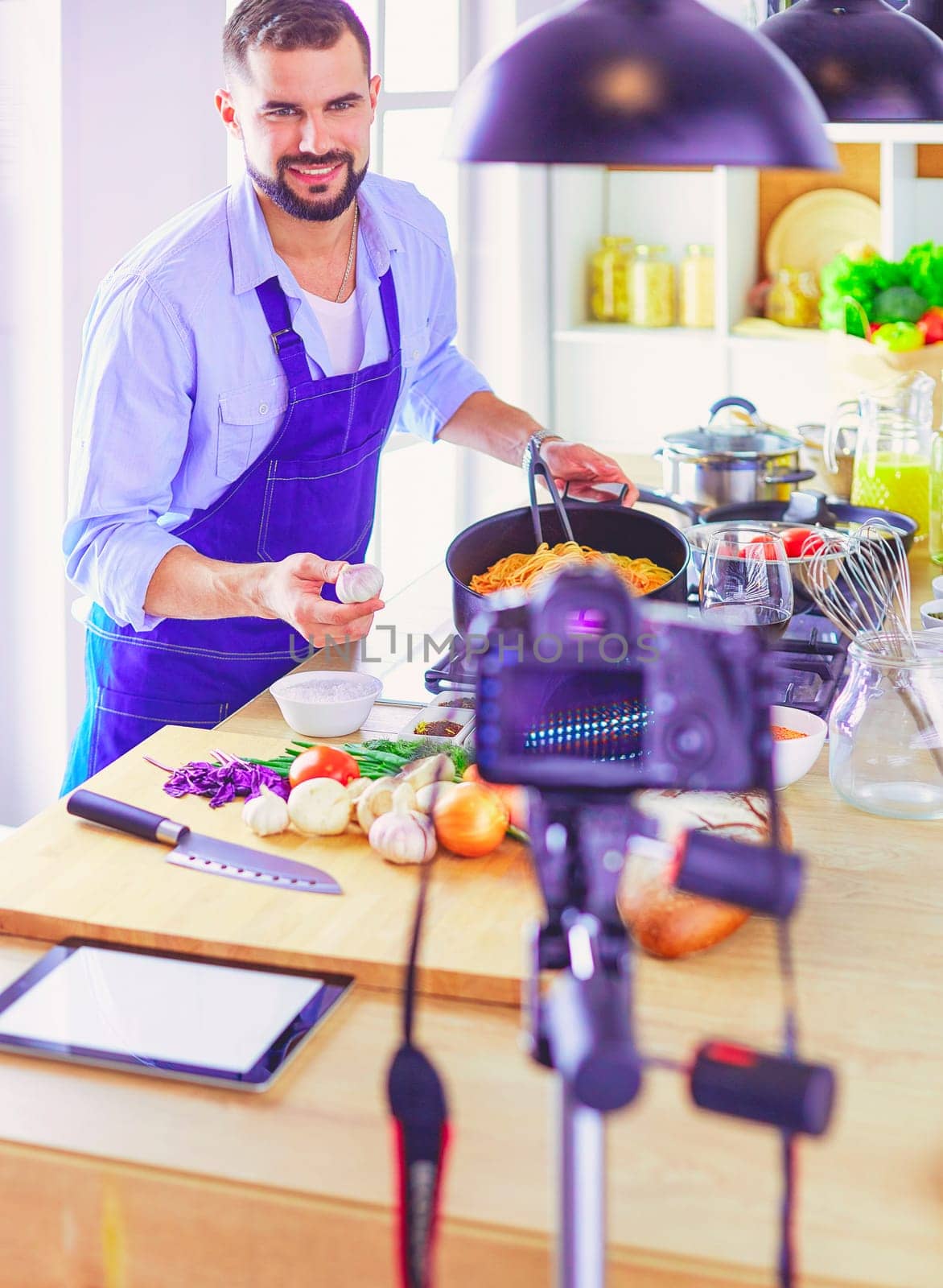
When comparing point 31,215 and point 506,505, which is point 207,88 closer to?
point 31,215

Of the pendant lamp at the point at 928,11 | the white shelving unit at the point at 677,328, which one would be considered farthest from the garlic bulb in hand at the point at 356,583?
the white shelving unit at the point at 677,328

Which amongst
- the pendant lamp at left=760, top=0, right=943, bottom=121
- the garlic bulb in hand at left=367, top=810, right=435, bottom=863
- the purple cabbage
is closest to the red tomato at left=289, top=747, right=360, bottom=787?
the purple cabbage

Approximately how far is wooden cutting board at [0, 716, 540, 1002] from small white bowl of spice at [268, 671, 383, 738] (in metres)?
0.24

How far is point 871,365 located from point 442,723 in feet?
5.11

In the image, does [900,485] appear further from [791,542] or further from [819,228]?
[819,228]

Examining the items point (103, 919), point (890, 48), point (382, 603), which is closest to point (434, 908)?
point (103, 919)

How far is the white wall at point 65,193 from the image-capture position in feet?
8.09

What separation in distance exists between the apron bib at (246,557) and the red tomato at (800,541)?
0.61 metres

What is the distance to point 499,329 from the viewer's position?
13.6ft

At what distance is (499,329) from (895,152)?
3.77 ft

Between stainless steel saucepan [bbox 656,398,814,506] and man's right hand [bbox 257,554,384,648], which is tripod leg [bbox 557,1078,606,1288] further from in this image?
stainless steel saucepan [bbox 656,398,814,506]

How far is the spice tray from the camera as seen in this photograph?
1586mm

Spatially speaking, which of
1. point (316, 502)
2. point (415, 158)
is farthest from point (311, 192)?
point (415, 158)

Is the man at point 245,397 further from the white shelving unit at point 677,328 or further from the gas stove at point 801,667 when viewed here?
the white shelving unit at point 677,328
